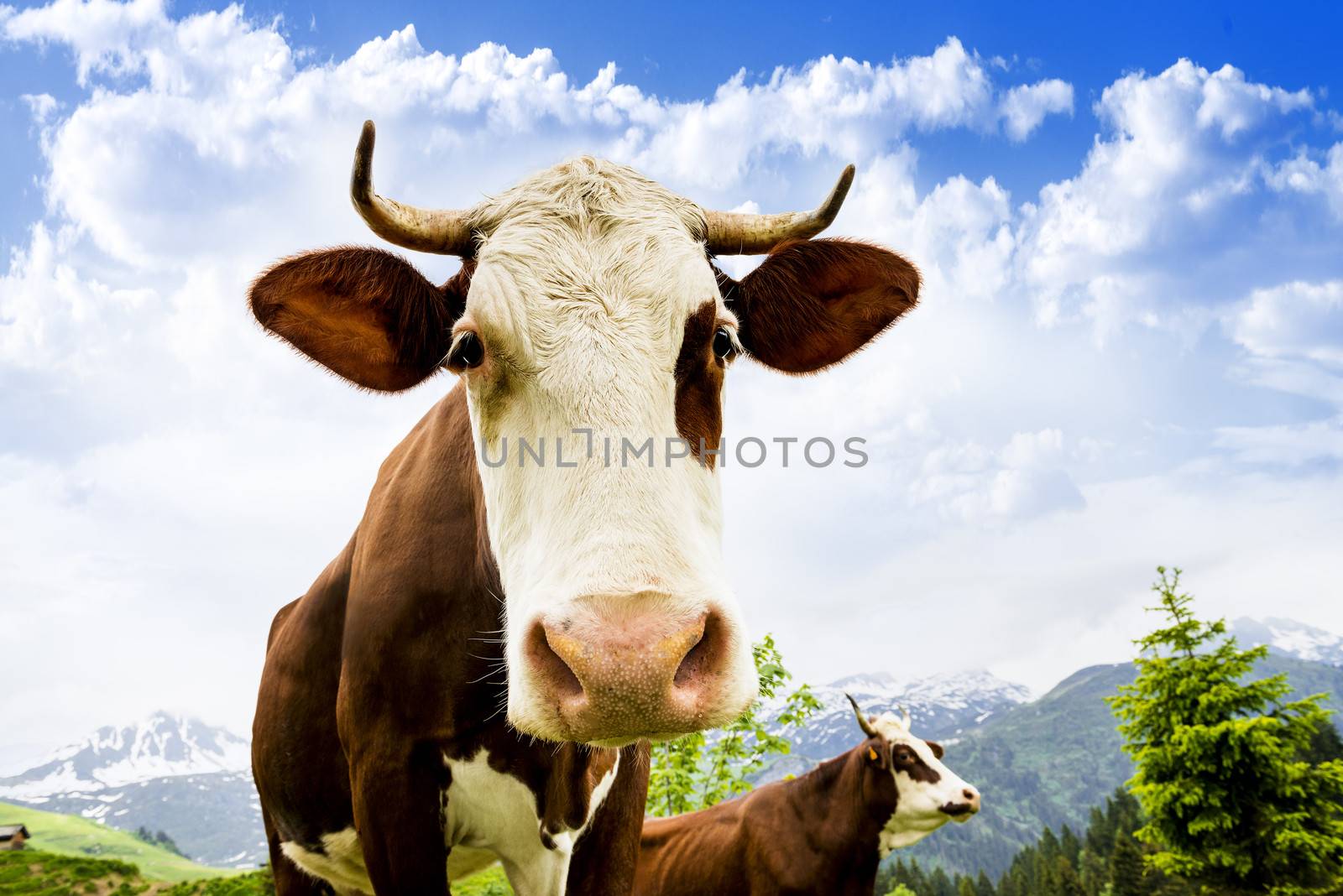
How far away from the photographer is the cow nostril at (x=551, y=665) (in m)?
2.00

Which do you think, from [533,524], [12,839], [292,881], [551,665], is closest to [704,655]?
[551,665]

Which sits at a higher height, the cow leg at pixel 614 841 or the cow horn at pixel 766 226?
the cow horn at pixel 766 226

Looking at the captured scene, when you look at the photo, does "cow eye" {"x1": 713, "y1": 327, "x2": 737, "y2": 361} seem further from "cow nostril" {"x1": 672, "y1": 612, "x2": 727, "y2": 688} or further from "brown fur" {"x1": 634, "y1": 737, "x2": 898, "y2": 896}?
"brown fur" {"x1": 634, "y1": 737, "x2": 898, "y2": 896}

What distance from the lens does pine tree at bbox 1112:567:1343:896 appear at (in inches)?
716

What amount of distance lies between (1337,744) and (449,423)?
66.9 m

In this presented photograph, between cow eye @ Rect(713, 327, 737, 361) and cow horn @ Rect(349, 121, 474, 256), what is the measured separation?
3.26ft

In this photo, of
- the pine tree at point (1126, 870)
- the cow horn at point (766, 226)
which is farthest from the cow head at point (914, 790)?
the pine tree at point (1126, 870)

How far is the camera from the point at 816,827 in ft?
35.0

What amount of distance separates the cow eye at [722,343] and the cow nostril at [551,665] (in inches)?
45.9

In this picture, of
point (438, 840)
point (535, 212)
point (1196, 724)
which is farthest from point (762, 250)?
point (1196, 724)

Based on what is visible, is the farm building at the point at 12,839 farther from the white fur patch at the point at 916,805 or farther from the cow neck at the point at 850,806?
the white fur patch at the point at 916,805

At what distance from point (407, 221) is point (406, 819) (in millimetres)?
2067

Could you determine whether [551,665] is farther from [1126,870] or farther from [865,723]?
[1126,870]

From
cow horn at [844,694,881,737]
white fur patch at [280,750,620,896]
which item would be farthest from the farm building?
white fur patch at [280,750,620,896]
